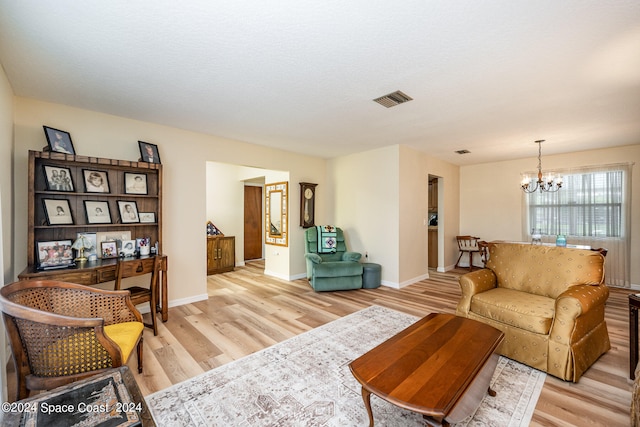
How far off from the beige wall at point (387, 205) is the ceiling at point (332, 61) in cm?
A: 131

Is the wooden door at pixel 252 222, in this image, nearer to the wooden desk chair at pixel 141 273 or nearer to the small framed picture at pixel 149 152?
the small framed picture at pixel 149 152

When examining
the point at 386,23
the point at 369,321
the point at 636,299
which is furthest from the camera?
the point at 369,321

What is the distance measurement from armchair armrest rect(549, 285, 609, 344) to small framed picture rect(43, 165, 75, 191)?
15.5 feet

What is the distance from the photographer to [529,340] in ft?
7.51

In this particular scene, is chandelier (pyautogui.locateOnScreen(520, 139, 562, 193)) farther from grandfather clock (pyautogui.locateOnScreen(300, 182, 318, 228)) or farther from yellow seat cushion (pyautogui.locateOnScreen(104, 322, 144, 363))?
yellow seat cushion (pyautogui.locateOnScreen(104, 322, 144, 363))

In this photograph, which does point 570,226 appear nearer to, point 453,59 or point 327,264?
point 327,264

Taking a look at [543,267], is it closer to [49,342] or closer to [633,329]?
[633,329]

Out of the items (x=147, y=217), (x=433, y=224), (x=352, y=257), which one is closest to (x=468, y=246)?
(x=433, y=224)

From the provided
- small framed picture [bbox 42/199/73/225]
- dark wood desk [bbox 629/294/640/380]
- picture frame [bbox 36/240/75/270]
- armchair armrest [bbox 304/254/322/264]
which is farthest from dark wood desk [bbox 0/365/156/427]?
armchair armrest [bbox 304/254/322/264]

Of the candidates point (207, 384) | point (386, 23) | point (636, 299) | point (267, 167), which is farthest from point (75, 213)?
point (636, 299)

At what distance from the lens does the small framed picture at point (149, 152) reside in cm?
338

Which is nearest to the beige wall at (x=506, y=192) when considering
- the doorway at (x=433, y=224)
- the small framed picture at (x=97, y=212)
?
the doorway at (x=433, y=224)

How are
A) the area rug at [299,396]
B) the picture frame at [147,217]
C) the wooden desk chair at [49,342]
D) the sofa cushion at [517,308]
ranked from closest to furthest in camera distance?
the wooden desk chair at [49,342] → the area rug at [299,396] → the sofa cushion at [517,308] → the picture frame at [147,217]

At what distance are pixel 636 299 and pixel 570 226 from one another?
403 cm
